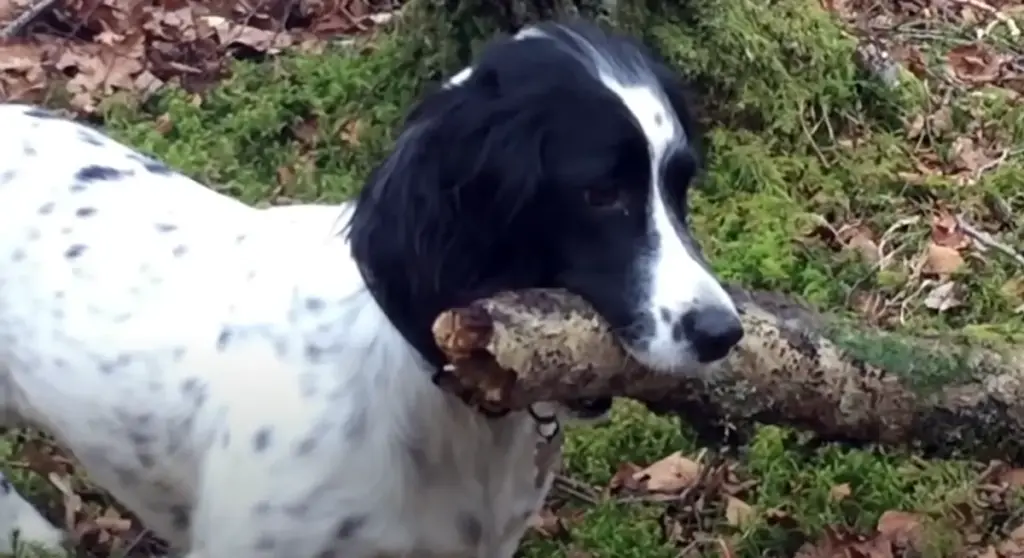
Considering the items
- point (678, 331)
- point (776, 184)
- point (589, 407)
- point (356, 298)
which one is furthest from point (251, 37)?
point (678, 331)

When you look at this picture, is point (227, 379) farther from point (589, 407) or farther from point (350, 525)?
point (589, 407)

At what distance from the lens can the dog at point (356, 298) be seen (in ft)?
10.5

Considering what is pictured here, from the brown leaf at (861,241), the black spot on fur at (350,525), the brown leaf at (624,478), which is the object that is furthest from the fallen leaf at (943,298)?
the black spot on fur at (350,525)

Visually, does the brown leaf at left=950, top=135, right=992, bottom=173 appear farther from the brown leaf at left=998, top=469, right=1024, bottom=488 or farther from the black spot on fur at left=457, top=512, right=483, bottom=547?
the black spot on fur at left=457, top=512, right=483, bottom=547

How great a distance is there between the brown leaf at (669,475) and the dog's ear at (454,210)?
1.64 meters

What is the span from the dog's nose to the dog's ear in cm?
39

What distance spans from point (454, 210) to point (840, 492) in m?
1.86

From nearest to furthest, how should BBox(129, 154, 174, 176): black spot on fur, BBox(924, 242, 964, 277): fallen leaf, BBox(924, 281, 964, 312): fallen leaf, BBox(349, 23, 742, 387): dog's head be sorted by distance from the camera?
BBox(349, 23, 742, 387): dog's head
BBox(129, 154, 174, 176): black spot on fur
BBox(924, 281, 964, 312): fallen leaf
BBox(924, 242, 964, 277): fallen leaf

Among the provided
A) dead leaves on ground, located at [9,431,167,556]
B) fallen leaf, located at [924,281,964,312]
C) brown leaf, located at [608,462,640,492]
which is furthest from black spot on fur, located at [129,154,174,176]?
fallen leaf, located at [924,281,964,312]

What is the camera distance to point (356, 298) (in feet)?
11.6

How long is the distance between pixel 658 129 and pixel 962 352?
98cm

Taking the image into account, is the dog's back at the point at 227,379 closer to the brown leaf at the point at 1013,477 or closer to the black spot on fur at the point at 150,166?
the black spot on fur at the point at 150,166

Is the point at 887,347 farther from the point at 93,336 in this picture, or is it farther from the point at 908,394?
the point at 93,336

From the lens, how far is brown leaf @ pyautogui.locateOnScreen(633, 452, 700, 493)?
4781 millimetres
